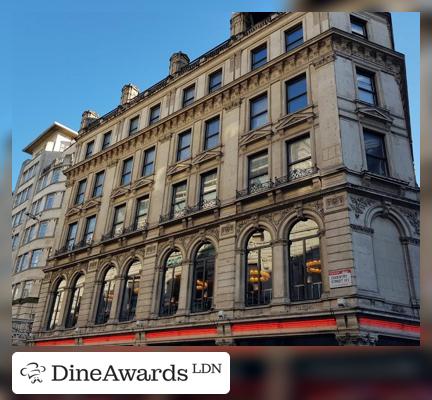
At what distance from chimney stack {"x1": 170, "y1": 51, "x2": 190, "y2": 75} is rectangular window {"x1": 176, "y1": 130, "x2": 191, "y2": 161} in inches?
204

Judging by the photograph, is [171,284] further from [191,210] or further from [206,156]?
[206,156]

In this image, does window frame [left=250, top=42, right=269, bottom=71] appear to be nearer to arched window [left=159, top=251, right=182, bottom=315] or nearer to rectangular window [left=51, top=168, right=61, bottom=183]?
arched window [left=159, top=251, right=182, bottom=315]

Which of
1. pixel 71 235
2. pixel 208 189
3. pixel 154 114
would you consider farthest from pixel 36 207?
pixel 208 189

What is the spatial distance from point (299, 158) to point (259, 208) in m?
2.55

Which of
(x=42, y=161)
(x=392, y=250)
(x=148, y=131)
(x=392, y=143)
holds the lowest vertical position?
(x=392, y=250)

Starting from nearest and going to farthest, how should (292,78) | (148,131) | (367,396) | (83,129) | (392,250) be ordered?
1. (367,396)
2. (392,250)
3. (292,78)
4. (148,131)
5. (83,129)

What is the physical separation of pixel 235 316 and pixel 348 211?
5369 millimetres

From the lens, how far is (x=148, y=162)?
764 inches

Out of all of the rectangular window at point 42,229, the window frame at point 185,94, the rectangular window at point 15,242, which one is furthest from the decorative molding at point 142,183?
the rectangular window at point 15,242

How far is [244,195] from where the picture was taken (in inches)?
591

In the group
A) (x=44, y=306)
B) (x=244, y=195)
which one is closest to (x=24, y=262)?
(x=44, y=306)

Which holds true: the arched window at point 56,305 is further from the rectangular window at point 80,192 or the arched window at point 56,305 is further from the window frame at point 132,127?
the window frame at point 132,127

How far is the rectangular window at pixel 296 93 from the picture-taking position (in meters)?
15.7

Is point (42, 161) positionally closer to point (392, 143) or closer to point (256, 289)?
point (256, 289)
